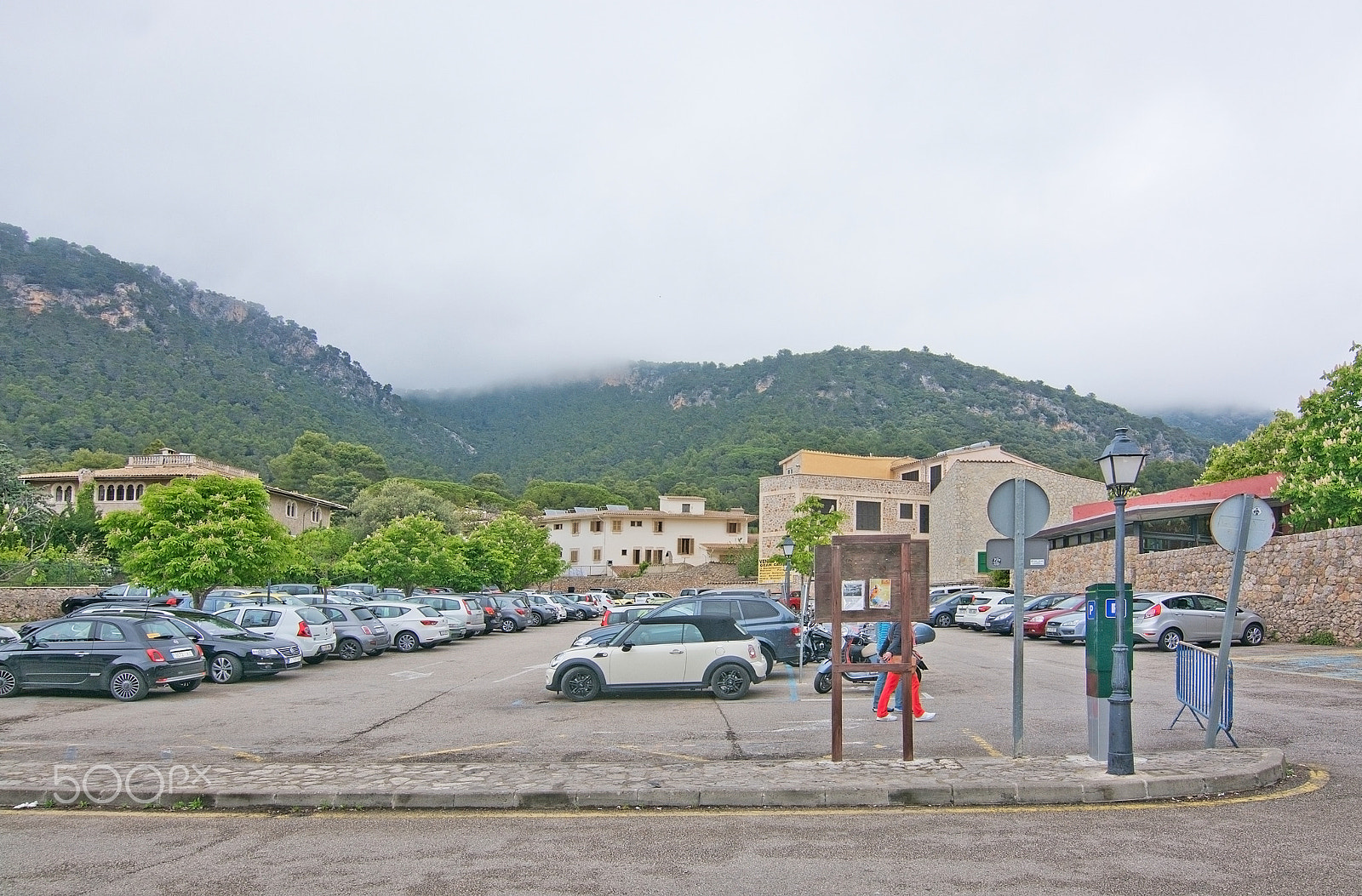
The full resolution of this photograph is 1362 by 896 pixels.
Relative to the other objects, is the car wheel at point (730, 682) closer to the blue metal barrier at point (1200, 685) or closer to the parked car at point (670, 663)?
the parked car at point (670, 663)

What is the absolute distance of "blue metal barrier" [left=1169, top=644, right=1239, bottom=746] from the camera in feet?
33.9

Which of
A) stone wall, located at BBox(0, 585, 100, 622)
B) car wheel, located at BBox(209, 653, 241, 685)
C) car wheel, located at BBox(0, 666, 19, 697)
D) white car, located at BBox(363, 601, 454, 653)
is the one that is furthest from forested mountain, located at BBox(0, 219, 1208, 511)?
car wheel, located at BBox(0, 666, 19, 697)

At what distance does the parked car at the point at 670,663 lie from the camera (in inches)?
605

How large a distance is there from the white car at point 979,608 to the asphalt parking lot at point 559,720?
1590cm

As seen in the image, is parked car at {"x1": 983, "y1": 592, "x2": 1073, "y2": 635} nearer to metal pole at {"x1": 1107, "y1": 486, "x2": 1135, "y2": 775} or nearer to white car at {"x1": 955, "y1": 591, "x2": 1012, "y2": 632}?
white car at {"x1": 955, "y1": 591, "x2": 1012, "y2": 632}

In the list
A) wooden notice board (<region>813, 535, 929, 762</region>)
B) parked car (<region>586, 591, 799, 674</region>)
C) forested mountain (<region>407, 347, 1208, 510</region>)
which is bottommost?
parked car (<region>586, 591, 799, 674</region>)

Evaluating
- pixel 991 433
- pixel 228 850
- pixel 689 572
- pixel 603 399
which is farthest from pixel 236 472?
pixel 228 850

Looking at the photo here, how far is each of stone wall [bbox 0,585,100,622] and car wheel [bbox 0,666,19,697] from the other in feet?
67.0

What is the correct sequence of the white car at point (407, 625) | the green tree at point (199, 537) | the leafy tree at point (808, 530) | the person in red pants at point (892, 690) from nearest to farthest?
the person in red pants at point (892, 690), the white car at point (407, 625), the green tree at point (199, 537), the leafy tree at point (808, 530)

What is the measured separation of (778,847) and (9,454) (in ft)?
183

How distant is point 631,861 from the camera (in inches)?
258

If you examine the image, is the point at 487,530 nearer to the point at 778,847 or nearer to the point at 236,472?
the point at 236,472

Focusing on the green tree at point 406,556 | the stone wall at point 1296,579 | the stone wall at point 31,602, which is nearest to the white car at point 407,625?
the green tree at point 406,556

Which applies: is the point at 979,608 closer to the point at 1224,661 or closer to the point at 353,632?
the point at 353,632
